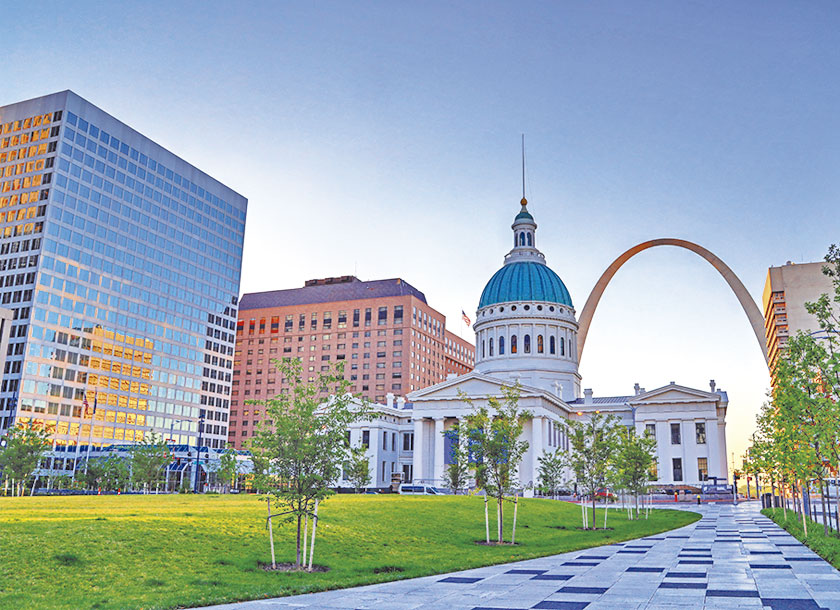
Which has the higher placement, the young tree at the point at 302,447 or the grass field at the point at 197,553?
the young tree at the point at 302,447

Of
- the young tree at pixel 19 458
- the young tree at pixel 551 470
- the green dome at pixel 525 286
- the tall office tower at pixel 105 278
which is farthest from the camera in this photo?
the green dome at pixel 525 286

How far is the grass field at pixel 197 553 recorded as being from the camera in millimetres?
18719

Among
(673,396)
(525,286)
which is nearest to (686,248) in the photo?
(525,286)

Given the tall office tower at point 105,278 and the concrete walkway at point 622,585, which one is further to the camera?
the tall office tower at point 105,278

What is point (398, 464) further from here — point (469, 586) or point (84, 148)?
point (469, 586)

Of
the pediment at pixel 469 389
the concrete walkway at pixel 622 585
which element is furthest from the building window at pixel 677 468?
the concrete walkway at pixel 622 585

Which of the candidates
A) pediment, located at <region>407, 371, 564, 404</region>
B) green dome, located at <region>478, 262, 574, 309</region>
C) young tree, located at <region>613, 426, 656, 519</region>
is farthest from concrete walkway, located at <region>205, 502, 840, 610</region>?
green dome, located at <region>478, 262, 574, 309</region>

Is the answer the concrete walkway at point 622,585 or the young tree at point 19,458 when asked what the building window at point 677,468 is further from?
the young tree at point 19,458

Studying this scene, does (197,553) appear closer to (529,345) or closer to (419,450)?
(419,450)

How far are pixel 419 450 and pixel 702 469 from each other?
43296 mm

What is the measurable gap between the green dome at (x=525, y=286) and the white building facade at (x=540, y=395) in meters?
0.19

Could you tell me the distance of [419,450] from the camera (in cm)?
10888

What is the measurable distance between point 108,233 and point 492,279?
7152cm

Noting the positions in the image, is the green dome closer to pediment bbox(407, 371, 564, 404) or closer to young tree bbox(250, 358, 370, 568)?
pediment bbox(407, 371, 564, 404)
